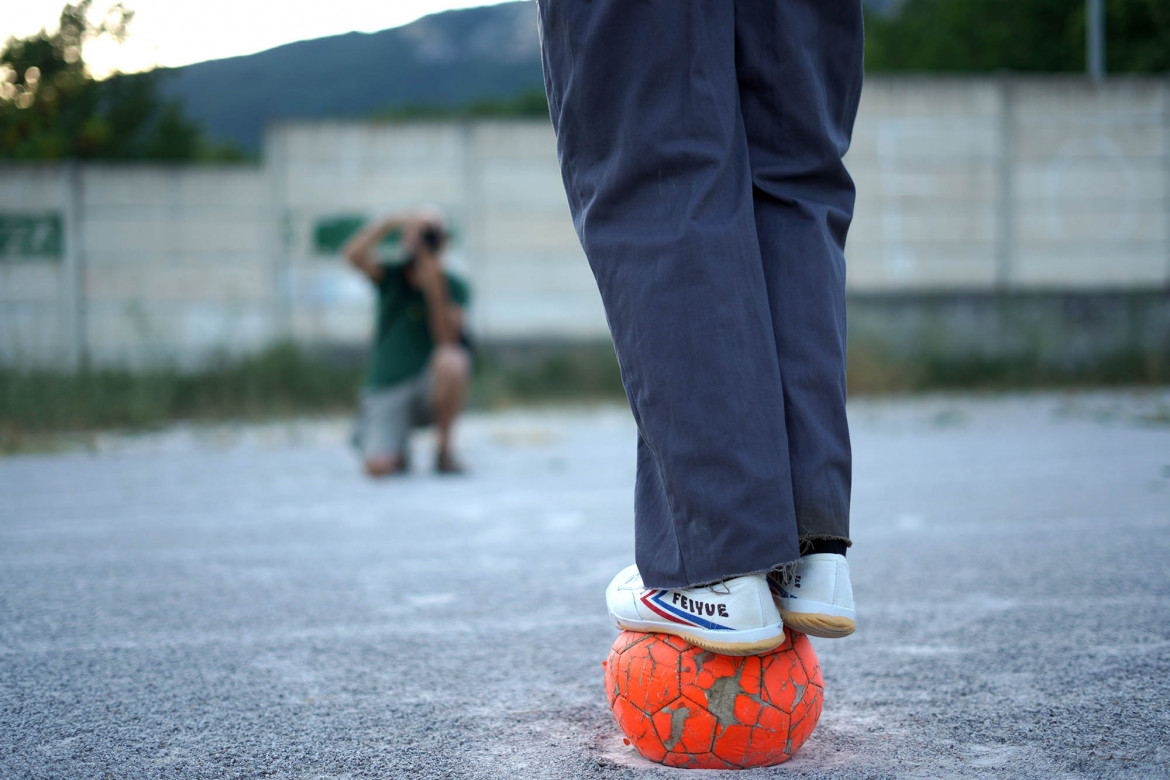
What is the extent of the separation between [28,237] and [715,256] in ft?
37.8

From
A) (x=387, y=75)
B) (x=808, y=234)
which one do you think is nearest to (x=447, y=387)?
(x=808, y=234)

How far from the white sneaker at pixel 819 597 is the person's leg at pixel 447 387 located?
4.20m

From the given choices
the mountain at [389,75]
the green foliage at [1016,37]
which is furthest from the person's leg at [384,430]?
the mountain at [389,75]

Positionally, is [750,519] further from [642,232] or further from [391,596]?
[391,596]

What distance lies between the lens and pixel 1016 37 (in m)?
16.6

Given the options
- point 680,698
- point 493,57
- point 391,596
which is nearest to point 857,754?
point 680,698

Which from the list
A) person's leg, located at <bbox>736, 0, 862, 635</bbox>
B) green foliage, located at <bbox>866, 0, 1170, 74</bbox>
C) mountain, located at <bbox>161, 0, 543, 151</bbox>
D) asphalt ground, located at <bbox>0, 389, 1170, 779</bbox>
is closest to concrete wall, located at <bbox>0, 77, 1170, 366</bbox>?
green foliage, located at <bbox>866, 0, 1170, 74</bbox>

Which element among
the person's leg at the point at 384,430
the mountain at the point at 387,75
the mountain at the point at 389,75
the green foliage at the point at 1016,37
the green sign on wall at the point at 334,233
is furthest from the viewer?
the mountain at the point at 387,75

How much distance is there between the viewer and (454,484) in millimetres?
4863

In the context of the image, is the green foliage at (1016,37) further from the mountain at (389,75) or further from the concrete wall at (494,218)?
the mountain at (389,75)

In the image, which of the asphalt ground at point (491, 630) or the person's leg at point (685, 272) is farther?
the asphalt ground at point (491, 630)

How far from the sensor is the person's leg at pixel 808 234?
129 cm

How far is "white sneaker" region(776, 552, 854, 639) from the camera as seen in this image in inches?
50.1

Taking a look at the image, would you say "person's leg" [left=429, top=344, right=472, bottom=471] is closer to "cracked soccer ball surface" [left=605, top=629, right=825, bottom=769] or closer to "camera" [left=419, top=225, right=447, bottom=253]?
"camera" [left=419, top=225, right=447, bottom=253]
